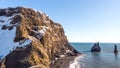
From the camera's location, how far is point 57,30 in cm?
13638

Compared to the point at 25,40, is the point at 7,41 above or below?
below

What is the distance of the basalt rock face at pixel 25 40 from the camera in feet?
239

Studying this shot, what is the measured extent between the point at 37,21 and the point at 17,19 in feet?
44.6

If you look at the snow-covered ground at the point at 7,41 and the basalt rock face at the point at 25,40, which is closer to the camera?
the basalt rock face at the point at 25,40

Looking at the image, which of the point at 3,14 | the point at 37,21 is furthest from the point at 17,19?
the point at 3,14

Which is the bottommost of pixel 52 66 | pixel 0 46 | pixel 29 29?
pixel 52 66

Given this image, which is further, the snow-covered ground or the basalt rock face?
the snow-covered ground

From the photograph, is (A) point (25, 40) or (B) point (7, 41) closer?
(A) point (25, 40)

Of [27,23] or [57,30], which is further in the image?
[57,30]

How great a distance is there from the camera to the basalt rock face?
72.9 metres

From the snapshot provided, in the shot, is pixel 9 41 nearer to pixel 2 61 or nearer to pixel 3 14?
pixel 2 61

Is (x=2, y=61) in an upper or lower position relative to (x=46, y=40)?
lower

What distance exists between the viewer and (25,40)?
8156 centimetres

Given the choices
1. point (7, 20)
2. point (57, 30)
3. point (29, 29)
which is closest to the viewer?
point (29, 29)
